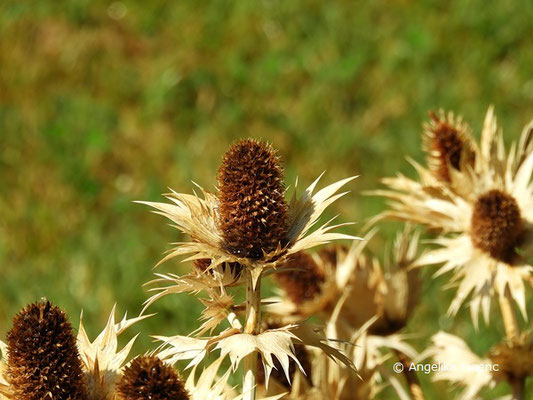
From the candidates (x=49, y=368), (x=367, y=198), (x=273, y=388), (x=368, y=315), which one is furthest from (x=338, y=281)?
(x=367, y=198)

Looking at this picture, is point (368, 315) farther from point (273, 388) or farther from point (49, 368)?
point (49, 368)

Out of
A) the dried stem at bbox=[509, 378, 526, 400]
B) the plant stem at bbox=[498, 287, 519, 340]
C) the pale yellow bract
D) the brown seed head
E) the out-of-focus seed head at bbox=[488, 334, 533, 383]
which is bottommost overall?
the dried stem at bbox=[509, 378, 526, 400]

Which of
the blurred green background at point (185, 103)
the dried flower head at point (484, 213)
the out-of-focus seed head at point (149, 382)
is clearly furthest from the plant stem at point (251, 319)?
the blurred green background at point (185, 103)

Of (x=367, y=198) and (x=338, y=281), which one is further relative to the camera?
(x=367, y=198)

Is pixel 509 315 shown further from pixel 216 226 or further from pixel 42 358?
pixel 42 358

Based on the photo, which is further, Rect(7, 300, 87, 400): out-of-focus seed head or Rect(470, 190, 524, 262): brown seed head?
Rect(470, 190, 524, 262): brown seed head

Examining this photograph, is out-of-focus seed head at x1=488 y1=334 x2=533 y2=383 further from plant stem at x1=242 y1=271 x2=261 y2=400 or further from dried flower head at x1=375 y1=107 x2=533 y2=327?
plant stem at x1=242 y1=271 x2=261 y2=400

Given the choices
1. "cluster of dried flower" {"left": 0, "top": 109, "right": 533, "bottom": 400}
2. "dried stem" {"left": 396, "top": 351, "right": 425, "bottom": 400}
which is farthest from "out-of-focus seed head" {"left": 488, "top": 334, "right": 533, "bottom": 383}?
"dried stem" {"left": 396, "top": 351, "right": 425, "bottom": 400}
